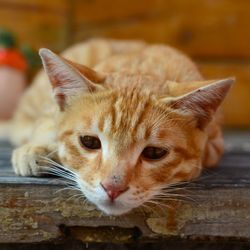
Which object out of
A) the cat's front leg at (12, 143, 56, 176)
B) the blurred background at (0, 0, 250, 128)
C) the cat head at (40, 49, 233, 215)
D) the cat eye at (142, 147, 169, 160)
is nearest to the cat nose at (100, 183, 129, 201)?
the cat head at (40, 49, 233, 215)

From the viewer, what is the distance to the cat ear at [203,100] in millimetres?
1543

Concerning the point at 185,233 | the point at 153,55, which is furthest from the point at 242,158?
the point at 185,233

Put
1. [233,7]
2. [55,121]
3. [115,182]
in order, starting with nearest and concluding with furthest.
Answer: [115,182]
[55,121]
[233,7]

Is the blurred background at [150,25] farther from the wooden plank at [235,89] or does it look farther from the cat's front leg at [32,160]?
the cat's front leg at [32,160]

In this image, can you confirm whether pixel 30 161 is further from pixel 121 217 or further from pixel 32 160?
pixel 121 217

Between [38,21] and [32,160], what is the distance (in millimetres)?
1727

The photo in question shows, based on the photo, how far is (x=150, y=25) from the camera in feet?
10.6

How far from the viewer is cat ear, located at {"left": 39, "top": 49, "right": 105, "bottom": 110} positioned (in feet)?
5.15

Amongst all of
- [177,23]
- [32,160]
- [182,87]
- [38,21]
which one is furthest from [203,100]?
[38,21]

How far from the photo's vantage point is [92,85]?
1.60 m

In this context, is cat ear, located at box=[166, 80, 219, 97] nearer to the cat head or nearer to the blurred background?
the cat head

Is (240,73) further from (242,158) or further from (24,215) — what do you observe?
(24,215)

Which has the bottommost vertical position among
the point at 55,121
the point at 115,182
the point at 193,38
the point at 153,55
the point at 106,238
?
the point at 106,238

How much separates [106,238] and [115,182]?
278 mm
